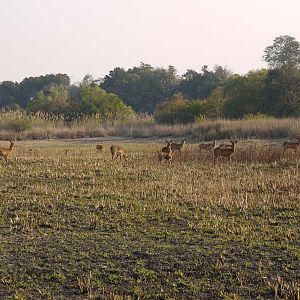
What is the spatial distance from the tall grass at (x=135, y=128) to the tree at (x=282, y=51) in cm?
2667

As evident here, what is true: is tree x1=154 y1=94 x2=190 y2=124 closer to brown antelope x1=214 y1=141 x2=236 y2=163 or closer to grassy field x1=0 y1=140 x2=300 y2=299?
brown antelope x1=214 y1=141 x2=236 y2=163

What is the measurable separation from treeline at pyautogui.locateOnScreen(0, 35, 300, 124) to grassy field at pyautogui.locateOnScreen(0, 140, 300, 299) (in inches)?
1095

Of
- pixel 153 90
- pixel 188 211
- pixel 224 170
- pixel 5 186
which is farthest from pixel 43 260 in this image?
pixel 153 90

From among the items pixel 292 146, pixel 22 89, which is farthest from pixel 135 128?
pixel 22 89

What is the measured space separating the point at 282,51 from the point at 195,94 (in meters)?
14.6

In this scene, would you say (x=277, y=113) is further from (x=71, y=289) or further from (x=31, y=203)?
(x=71, y=289)

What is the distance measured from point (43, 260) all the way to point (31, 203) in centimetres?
399

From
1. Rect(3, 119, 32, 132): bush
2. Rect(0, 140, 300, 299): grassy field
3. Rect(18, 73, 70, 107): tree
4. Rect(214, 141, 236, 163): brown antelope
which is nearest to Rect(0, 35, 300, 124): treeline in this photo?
Rect(3, 119, 32, 132): bush

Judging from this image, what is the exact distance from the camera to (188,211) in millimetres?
10578

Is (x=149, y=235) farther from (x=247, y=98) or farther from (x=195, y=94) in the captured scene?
(x=195, y=94)

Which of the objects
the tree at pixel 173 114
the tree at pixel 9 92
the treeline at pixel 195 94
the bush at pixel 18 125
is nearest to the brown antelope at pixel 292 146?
the treeline at pixel 195 94

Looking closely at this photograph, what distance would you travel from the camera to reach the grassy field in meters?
6.54

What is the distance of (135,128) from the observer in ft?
135

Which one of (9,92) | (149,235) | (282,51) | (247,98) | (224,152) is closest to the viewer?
(149,235)
